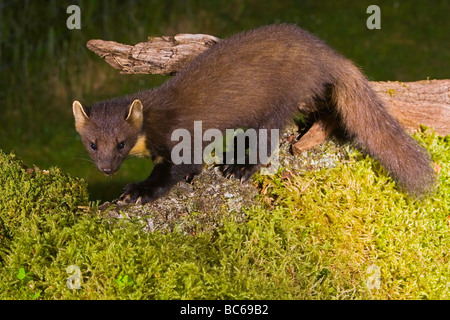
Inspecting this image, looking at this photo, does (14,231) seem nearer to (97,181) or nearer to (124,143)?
(124,143)

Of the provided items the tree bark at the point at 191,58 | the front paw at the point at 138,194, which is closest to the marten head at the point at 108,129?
the front paw at the point at 138,194

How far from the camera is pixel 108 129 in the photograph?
13.5ft

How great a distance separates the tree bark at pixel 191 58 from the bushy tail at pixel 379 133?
0.31 m

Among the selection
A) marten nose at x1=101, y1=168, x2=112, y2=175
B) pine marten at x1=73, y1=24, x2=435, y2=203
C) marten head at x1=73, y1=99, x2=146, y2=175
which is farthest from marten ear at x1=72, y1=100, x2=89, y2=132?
marten nose at x1=101, y1=168, x2=112, y2=175

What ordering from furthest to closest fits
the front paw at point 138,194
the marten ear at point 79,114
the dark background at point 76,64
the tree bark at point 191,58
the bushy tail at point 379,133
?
1. the dark background at point 76,64
2. the tree bark at point 191,58
3. the bushy tail at point 379,133
4. the front paw at point 138,194
5. the marten ear at point 79,114

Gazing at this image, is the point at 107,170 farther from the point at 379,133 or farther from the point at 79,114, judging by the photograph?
the point at 379,133

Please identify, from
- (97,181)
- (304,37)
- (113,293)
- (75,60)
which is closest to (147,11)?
(75,60)

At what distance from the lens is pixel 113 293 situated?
3.52 m

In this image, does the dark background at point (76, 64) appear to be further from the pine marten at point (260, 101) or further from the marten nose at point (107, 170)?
the marten nose at point (107, 170)

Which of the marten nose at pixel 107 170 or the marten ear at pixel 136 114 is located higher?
the marten ear at pixel 136 114

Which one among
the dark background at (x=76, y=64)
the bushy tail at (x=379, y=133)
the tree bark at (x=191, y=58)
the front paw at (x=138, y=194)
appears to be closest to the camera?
the front paw at (x=138, y=194)

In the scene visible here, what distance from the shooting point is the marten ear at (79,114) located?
407 centimetres

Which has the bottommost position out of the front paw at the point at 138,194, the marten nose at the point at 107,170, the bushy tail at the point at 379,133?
the front paw at the point at 138,194

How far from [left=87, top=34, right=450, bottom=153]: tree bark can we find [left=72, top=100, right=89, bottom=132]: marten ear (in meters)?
0.92
